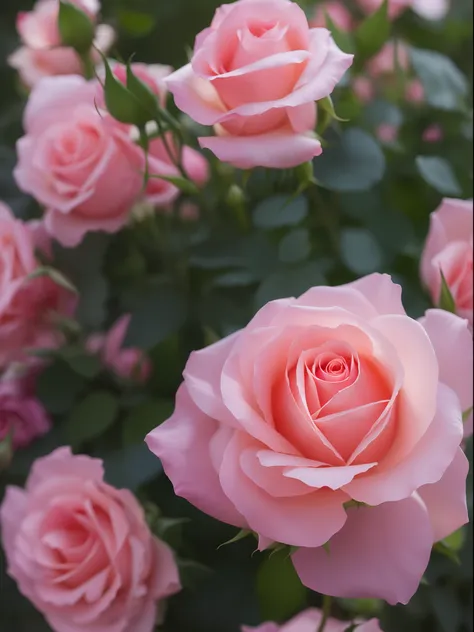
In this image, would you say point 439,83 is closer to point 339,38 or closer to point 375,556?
point 339,38

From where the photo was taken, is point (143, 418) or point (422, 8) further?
point (422, 8)

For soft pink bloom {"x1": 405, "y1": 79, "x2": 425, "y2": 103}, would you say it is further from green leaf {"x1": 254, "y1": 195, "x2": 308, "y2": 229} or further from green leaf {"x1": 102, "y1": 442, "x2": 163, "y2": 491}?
green leaf {"x1": 102, "y1": 442, "x2": 163, "y2": 491}

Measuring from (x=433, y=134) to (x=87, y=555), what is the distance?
0.48 meters

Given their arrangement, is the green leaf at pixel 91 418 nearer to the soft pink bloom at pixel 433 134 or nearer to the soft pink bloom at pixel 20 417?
the soft pink bloom at pixel 20 417

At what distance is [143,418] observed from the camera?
1.79 feet

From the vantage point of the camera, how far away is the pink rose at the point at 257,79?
0.41 metres

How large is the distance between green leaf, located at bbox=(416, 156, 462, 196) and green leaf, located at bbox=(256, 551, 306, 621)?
0.32m

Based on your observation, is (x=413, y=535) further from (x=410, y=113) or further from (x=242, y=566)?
(x=410, y=113)

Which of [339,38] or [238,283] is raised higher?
[339,38]

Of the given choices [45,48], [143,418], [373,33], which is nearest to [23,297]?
[143,418]

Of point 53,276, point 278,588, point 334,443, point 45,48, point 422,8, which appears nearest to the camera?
point 334,443

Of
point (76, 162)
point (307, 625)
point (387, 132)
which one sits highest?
point (76, 162)

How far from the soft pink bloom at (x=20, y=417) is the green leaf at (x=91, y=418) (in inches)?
1.4

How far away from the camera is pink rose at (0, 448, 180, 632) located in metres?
0.48
